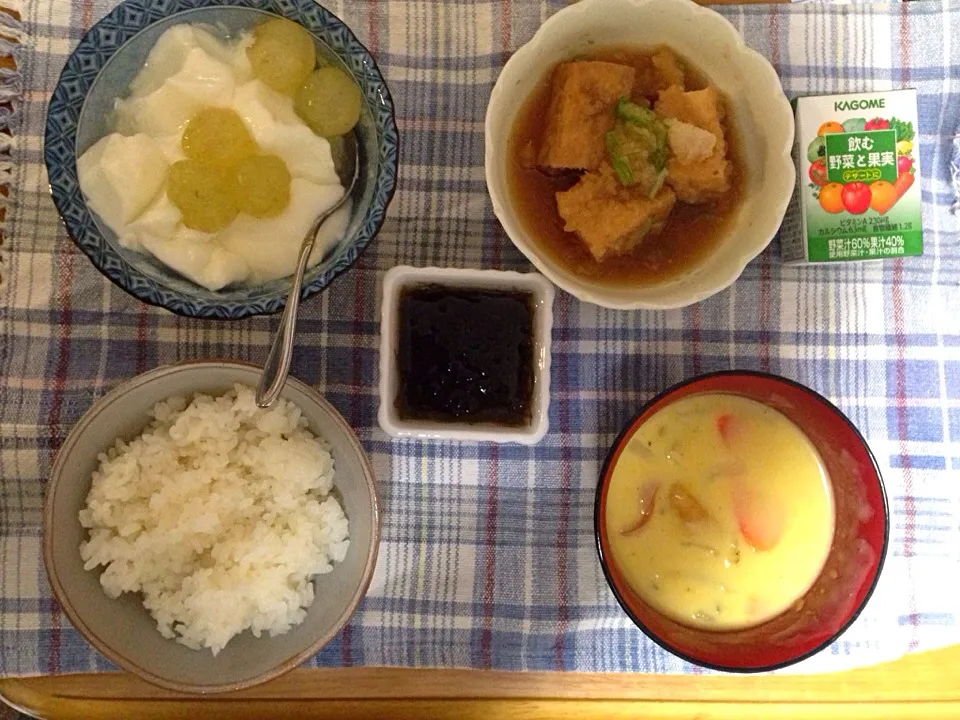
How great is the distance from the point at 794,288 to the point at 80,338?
1.29 m

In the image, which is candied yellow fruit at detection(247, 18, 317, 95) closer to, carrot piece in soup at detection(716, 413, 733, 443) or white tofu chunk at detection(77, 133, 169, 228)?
white tofu chunk at detection(77, 133, 169, 228)

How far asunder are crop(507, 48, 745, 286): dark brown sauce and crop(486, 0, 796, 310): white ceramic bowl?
0.05ft

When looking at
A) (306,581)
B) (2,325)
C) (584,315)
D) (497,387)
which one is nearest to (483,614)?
(306,581)

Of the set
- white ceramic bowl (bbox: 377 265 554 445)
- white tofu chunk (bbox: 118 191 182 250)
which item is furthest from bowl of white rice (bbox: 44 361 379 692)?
white tofu chunk (bbox: 118 191 182 250)

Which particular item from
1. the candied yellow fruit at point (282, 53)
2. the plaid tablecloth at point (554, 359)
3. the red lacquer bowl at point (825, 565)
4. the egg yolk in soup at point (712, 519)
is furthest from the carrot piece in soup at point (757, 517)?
the candied yellow fruit at point (282, 53)

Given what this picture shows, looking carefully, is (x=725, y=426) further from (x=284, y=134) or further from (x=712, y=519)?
(x=284, y=134)

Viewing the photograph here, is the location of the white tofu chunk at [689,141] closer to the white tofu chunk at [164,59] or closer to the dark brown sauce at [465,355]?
the dark brown sauce at [465,355]

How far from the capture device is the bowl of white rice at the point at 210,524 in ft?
3.91

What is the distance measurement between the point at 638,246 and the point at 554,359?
0.25 meters

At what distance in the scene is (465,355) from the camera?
4.24 feet

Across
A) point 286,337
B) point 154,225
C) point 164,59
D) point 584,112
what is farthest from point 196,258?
point 584,112

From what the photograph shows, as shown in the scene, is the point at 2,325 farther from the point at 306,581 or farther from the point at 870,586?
the point at 870,586

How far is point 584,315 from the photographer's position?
4.63 feet

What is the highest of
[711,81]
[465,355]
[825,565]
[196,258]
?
[711,81]
